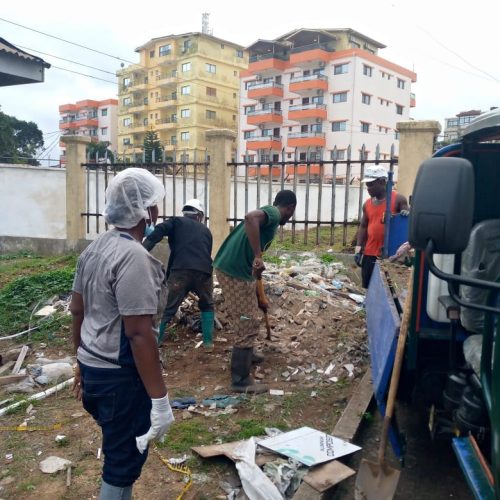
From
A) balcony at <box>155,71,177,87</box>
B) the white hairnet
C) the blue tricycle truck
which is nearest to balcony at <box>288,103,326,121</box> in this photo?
balcony at <box>155,71,177,87</box>

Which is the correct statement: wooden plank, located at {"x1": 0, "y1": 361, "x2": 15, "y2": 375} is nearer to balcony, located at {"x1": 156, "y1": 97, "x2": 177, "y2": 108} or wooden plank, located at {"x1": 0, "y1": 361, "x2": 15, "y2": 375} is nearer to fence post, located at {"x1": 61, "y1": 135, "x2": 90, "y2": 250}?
fence post, located at {"x1": 61, "y1": 135, "x2": 90, "y2": 250}

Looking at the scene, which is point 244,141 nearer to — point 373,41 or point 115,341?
point 373,41

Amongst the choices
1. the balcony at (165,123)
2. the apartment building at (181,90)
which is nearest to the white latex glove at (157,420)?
the apartment building at (181,90)

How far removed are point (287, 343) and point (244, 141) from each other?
47.4 meters

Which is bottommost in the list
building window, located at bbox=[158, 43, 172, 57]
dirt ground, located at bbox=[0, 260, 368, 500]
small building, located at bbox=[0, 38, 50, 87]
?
dirt ground, located at bbox=[0, 260, 368, 500]

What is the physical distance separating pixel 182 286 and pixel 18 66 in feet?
16.9

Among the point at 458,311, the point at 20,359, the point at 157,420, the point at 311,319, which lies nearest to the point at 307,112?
the point at 311,319

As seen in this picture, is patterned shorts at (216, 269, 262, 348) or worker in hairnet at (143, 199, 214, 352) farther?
worker in hairnet at (143, 199, 214, 352)

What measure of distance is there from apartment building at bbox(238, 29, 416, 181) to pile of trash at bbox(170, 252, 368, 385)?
34.3 metres

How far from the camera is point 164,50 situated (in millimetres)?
58844

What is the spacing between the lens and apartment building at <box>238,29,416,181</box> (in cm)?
4403

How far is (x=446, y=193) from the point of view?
1.70 m

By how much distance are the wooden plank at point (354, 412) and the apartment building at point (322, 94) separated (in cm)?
3734

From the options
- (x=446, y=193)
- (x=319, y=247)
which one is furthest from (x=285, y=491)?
(x=319, y=247)
